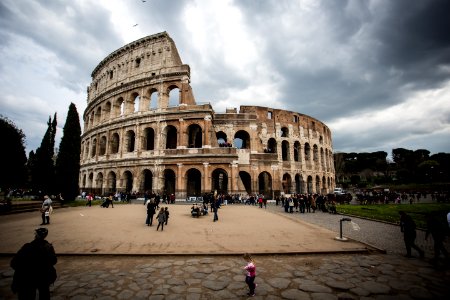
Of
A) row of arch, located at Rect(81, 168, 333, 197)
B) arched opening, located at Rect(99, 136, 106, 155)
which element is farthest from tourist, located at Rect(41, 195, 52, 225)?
arched opening, located at Rect(99, 136, 106, 155)

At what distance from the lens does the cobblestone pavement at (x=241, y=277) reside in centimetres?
396

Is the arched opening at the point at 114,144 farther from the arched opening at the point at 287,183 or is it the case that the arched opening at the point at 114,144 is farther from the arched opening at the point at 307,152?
the arched opening at the point at 307,152

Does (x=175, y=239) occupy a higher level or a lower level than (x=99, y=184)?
lower

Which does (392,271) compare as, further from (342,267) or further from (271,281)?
(271,281)

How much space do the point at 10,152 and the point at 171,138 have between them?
588 inches

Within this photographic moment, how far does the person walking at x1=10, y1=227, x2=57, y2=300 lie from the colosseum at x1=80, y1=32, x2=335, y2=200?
20154 millimetres

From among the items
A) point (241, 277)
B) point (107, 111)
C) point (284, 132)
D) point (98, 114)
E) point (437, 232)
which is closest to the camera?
point (241, 277)

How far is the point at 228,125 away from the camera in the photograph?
91.1 ft

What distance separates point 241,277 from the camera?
4.67 metres

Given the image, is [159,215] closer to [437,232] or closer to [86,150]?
[437,232]

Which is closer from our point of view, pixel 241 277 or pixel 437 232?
pixel 241 277

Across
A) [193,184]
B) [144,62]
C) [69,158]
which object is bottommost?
[193,184]

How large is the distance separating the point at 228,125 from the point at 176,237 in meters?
21.0

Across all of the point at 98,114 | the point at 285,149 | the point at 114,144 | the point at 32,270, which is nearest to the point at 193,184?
the point at 114,144
